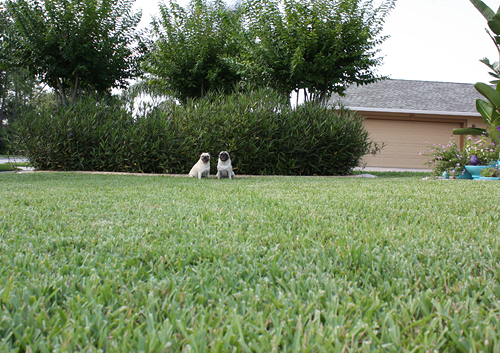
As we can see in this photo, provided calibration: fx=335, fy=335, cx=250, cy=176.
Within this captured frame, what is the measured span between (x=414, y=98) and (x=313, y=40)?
32.0ft

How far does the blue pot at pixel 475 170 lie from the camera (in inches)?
317

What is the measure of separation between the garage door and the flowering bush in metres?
7.36

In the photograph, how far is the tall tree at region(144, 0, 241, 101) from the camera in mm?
12594

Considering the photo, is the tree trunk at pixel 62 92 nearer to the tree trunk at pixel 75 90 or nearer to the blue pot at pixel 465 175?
the tree trunk at pixel 75 90

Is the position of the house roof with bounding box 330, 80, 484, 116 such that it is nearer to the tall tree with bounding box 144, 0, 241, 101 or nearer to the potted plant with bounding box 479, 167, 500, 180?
the tall tree with bounding box 144, 0, 241, 101

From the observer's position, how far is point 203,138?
9062 millimetres

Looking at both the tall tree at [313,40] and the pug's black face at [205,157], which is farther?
the tall tree at [313,40]

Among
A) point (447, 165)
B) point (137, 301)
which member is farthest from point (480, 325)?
point (447, 165)

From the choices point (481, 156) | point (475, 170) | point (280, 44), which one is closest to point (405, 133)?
point (481, 156)

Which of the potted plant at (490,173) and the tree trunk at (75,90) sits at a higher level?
the tree trunk at (75,90)

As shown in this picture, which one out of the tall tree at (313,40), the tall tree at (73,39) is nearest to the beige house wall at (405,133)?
the tall tree at (313,40)

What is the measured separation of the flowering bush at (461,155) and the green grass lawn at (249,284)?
23.9 ft

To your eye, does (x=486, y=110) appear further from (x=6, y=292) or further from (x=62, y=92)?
(x=62, y=92)

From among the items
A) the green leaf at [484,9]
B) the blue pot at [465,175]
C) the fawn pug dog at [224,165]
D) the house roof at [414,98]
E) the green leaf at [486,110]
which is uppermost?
the house roof at [414,98]
